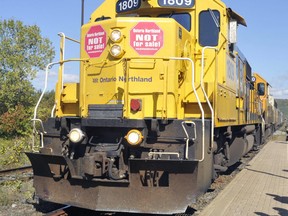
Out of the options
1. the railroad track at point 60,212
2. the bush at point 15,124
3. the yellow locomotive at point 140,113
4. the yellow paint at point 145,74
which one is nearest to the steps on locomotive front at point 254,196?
the yellow locomotive at point 140,113

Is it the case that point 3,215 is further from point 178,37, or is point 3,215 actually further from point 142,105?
point 178,37

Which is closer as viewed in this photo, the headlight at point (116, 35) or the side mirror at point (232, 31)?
the headlight at point (116, 35)

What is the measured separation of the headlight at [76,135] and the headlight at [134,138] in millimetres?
764

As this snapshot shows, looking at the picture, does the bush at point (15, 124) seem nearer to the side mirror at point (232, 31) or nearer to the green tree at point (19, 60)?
the green tree at point (19, 60)

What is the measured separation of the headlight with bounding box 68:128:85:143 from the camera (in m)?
5.73

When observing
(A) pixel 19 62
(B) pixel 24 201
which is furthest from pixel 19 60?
Result: (B) pixel 24 201

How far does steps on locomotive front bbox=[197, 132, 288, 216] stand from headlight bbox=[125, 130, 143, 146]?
1.64 metres

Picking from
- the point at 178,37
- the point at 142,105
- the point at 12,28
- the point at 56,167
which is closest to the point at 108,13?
the point at 178,37

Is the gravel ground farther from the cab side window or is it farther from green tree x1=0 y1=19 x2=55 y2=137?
green tree x1=0 y1=19 x2=55 y2=137

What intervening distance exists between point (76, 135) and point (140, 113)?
1.05 meters

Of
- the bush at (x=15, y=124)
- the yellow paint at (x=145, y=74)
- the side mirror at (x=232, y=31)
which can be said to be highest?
the side mirror at (x=232, y=31)

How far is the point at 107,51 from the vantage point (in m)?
6.24

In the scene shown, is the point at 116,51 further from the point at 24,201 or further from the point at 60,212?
the point at 24,201

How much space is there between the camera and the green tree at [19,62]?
27125 mm
